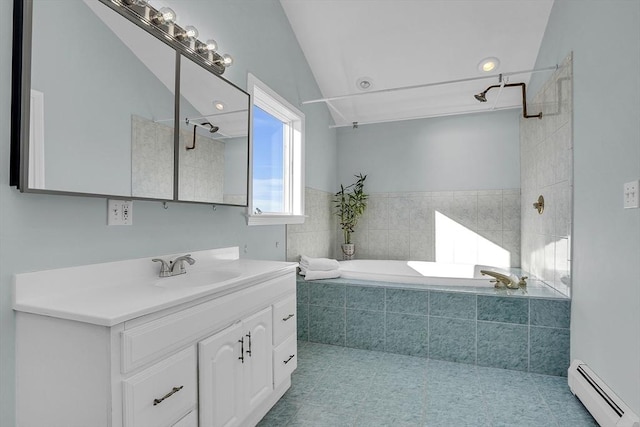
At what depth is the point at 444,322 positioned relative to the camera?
258 centimetres

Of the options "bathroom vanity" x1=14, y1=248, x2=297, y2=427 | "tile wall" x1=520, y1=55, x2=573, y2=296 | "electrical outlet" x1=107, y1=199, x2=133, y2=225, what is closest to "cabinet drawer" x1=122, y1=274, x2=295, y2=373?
"bathroom vanity" x1=14, y1=248, x2=297, y2=427

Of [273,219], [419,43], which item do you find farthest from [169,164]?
[419,43]

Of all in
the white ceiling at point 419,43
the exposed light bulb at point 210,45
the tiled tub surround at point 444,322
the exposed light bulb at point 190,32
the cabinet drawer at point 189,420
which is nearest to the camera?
the cabinet drawer at point 189,420

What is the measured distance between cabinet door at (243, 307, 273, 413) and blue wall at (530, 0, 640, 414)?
1.68 meters

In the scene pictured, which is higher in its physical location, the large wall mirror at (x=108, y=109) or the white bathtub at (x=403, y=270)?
the large wall mirror at (x=108, y=109)

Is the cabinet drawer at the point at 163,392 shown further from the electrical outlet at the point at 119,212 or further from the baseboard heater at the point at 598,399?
the baseboard heater at the point at 598,399

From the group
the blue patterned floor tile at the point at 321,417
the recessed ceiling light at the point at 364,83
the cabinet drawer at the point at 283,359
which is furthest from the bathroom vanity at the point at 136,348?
the recessed ceiling light at the point at 364,83

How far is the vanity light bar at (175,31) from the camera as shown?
1.50 m

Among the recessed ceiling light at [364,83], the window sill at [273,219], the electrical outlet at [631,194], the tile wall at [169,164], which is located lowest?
the window sill at [273,219]

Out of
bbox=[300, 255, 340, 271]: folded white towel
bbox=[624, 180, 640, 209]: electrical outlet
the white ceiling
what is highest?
the white ceiling

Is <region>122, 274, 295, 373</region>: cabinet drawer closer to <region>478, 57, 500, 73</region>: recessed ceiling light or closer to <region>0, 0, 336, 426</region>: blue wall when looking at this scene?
<region>0, 0, 336, 426</region>: blue wall

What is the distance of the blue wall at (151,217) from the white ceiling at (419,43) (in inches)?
11.8

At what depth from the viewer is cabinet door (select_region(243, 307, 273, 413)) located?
1.62 metres

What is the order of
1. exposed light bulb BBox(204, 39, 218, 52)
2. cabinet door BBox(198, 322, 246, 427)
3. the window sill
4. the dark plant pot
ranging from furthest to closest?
the dark plant pot, the window sill, exposed light bulb BBox(204, 39, 218, 52), cabinet door BBox(198, 322, 246, 427)
